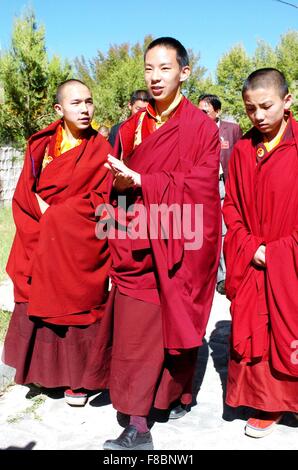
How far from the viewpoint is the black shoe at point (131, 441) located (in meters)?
2.49

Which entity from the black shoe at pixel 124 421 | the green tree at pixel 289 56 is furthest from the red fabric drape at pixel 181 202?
the green tree at pixel 289 56

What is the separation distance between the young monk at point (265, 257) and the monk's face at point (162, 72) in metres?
0.34

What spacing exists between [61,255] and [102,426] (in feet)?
3.02

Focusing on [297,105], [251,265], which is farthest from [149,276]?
[297,105]

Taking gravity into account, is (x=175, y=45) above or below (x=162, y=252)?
above

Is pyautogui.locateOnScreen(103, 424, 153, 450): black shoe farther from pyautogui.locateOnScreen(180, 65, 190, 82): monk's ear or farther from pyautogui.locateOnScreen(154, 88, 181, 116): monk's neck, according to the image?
pyautogui.locateOnScreen(180, 65, 190, 82): monk's ear

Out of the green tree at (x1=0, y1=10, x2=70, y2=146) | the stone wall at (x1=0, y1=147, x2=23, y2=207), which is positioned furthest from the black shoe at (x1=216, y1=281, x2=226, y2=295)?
the green tree at (x1=0, y1=10, x2=70, y2=146)

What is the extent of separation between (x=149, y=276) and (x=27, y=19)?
10152mm

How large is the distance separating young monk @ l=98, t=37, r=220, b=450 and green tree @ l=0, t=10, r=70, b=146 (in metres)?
9.34

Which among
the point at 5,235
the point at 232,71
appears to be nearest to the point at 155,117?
the point at 5,235

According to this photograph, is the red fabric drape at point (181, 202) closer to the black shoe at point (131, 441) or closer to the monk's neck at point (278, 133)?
the monk's neck at point (278, 133)

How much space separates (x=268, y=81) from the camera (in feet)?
8.12

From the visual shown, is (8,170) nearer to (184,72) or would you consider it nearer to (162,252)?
(184,72)

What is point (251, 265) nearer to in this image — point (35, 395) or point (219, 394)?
point (219, 394)
